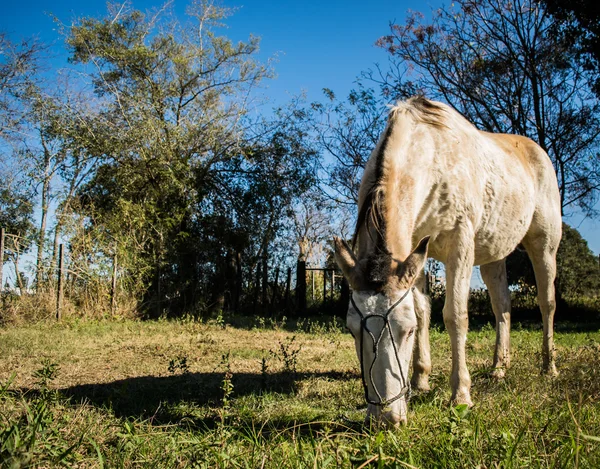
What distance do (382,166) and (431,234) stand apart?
849mm

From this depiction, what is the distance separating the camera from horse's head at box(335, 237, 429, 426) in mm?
2799

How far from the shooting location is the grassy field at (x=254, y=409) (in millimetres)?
2029

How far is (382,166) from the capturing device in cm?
371

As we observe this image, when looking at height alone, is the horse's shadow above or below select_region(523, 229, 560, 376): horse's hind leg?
below

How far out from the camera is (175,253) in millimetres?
13055

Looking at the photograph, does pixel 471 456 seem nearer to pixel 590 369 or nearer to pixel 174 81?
pixel 590 369

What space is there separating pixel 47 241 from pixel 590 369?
1068cm

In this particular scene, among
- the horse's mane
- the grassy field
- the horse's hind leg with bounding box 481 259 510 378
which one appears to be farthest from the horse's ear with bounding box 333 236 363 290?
the horse's hind leg with bounding box 481 259 510 378

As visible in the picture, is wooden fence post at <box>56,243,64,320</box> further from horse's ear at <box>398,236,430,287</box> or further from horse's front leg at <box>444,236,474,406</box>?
horse's ear at <box>398,236,430,287</box>

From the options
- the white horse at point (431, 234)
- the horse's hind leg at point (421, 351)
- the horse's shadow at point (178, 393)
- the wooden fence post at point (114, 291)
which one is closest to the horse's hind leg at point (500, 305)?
the white horse at point (431, 234)

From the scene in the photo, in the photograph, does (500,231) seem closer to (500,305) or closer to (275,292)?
(500,305)

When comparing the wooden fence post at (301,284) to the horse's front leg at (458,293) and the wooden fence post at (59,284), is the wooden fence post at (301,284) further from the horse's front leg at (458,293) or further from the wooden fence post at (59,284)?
the horse's front leg at (458,293)

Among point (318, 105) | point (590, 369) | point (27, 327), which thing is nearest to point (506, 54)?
point (318, 105)

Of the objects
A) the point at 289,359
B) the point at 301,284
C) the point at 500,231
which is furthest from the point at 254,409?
the point at 301,284
